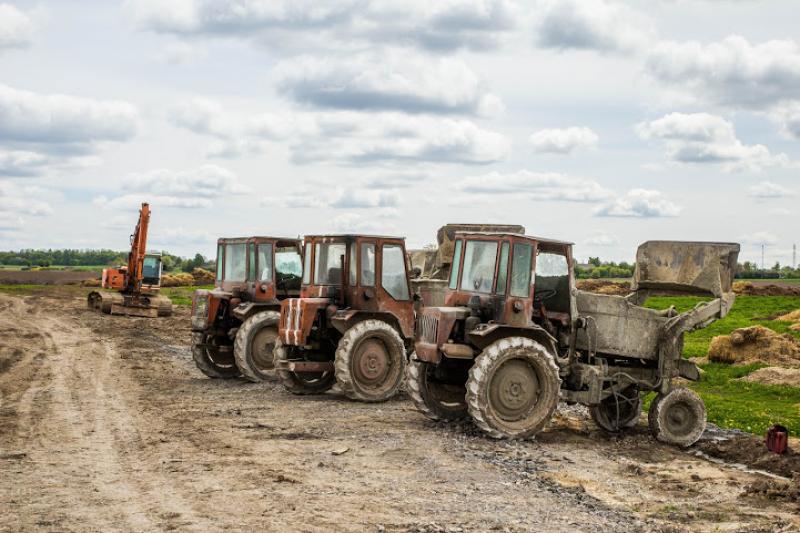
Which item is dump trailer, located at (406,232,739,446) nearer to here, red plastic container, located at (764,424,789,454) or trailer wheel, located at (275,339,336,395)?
red plastic container, located at (764,424,789,454)


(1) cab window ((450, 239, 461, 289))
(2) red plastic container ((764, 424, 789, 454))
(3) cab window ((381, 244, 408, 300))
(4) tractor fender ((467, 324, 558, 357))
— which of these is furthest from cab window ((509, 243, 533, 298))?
(3) cab window ((381, 244, 408, 300))

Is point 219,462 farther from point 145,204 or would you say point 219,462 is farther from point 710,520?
point 145,204

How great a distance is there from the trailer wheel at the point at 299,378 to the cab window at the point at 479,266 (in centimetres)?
510

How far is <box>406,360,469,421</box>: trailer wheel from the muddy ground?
297 millimetres

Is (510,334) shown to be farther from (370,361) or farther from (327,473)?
(370,361)

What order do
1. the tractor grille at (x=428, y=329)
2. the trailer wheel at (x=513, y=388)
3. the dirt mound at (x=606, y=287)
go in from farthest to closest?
the dirt mound at (x=606, y=287) → the tractor grille at (x=428, y=329) → the trailer wheel at (x=513, y=388)

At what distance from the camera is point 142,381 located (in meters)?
21.2

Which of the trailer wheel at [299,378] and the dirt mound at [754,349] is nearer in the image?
the trailer wheel at [299,378]

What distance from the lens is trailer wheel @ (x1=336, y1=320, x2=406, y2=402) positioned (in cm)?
1730

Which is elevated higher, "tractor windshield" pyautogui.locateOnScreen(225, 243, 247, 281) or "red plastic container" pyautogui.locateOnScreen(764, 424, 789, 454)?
"tractor windshield" pyautogui.locateOnScreen(225, 243, 247, 281)

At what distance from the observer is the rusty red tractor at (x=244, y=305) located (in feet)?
67.1

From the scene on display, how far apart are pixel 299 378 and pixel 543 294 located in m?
6.27

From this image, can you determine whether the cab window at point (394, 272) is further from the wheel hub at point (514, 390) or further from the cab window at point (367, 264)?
the wheel hub at point (514, 390)

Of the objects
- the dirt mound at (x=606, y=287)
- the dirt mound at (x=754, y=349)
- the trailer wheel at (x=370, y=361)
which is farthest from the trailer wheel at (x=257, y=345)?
the dirt mound at (x=606, y=287)
